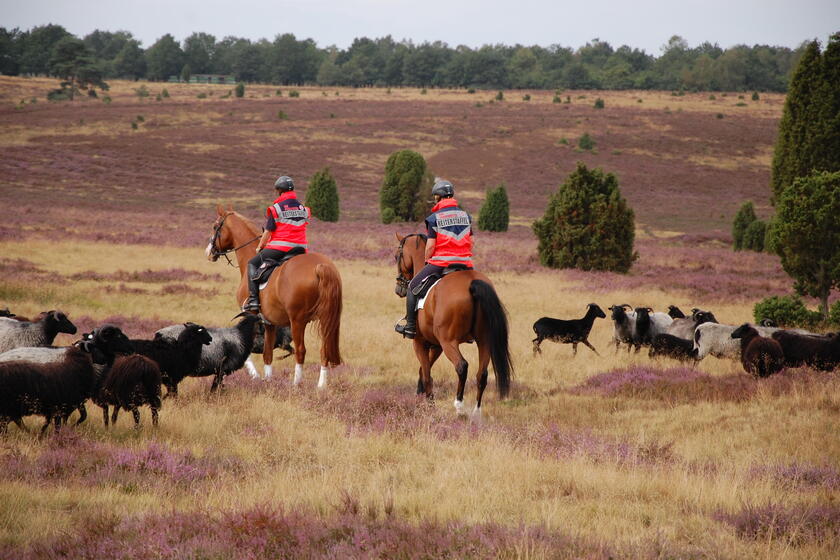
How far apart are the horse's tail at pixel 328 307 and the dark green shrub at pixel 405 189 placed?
3753 centimetres

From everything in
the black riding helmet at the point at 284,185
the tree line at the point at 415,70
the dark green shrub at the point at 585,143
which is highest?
the tree line at the point at 415,70

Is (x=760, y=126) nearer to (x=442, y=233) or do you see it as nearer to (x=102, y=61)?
(x=442, y=233)

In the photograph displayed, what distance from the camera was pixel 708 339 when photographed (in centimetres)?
1537

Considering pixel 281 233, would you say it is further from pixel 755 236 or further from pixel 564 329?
pixel 755 236

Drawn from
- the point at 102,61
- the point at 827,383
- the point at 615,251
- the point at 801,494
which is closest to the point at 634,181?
the point at 615,251

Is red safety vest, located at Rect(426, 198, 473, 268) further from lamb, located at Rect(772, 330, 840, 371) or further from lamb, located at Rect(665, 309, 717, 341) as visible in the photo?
lamb, located at Rect(665, 309, 717, 341)

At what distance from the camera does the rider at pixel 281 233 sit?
13.2 meters

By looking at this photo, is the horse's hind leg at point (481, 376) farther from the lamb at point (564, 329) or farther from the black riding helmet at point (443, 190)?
the lamb at point (564, 329)

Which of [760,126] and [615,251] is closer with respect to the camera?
[615,251]

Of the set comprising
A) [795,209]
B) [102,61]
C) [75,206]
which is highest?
[102,61]

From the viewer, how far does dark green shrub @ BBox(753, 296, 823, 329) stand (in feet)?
62.1

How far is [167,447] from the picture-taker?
8219 mm

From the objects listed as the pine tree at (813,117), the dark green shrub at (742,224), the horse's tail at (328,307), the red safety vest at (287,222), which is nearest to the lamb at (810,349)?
the horse's tail at (328,307)

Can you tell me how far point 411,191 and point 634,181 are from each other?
3479 centimetres
